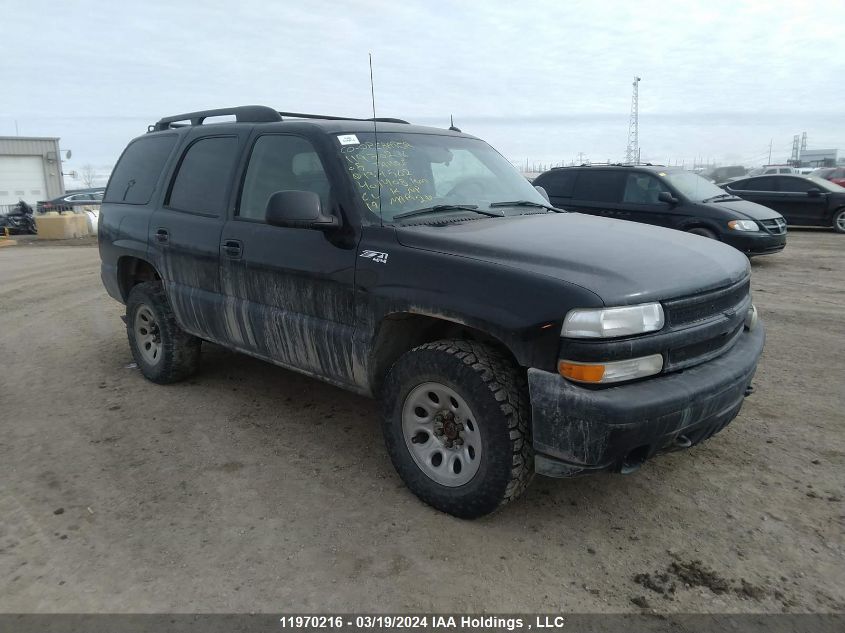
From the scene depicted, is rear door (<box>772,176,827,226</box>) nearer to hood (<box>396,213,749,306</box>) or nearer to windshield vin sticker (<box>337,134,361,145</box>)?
hood (<box>396,213,749,306</box>)

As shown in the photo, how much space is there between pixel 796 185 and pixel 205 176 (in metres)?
14.7

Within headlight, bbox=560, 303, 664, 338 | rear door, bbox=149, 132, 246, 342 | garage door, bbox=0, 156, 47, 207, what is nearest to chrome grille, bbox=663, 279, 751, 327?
headlight, bbox=560, 303, 664, 338

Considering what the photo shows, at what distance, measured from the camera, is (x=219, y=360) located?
18.9 feet

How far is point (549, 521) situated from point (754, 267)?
8816 millimetres

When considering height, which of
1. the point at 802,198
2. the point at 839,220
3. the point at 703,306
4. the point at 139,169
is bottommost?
the point at 839,220

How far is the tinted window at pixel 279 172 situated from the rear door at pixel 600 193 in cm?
746

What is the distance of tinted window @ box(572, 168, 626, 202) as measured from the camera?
10492mm

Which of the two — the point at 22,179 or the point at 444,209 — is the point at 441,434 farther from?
the point at 22,179

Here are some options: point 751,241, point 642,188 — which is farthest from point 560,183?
point 751,241

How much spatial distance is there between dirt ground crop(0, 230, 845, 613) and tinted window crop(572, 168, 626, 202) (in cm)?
598


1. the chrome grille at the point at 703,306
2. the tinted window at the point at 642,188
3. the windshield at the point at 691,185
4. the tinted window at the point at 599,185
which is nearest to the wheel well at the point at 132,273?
the chrome grille at the point at 703,306

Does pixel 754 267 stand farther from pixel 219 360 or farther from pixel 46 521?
pixel 46 521

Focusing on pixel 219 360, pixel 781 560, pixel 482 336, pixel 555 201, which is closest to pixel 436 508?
pixel 482 336

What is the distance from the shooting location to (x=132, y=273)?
17.7 feet
